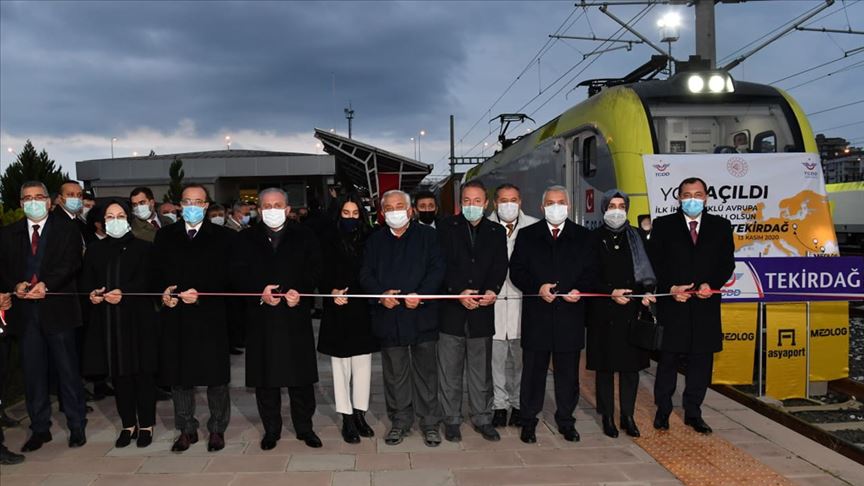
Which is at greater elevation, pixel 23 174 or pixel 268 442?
pixel 23 174

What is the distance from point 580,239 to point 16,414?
4834mm

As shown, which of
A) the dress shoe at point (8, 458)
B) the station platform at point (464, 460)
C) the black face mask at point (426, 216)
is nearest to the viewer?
the station platform at point (464, 460)

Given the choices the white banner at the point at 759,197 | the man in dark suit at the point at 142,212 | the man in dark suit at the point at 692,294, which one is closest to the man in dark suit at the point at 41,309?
the man in dark suit at the point at 142,212

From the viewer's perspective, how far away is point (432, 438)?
4625mm

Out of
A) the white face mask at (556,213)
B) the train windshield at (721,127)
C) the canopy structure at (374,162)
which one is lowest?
the white face mask at (556,213)

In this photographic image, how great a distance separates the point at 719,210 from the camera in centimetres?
636

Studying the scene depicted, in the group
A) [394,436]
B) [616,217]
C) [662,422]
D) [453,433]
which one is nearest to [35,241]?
[394,436]

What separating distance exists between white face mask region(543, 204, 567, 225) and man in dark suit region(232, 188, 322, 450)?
5.63 ft

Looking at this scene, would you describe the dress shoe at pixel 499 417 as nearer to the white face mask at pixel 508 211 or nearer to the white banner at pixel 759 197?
A: the white face mask at pixel 508 211

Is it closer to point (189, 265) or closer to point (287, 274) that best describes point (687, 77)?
point (287, 274)

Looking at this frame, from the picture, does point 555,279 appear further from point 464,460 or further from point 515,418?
point 464,460

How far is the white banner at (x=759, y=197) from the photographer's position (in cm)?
634

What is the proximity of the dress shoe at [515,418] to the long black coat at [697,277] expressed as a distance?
1.20 m

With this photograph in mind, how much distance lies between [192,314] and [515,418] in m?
2.54
